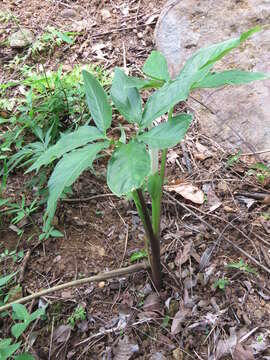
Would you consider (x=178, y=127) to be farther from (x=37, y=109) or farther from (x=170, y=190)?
(x=37, y=109)

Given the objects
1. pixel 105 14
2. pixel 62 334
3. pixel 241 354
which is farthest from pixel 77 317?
pixel 105 14

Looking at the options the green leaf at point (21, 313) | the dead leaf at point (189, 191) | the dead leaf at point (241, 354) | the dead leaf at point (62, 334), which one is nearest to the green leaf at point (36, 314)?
the green leaf at point (21, 313)

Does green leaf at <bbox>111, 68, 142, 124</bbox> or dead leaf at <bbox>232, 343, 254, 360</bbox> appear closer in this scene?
green leaf at <bbox>111, 68, 142, 124</bbox>

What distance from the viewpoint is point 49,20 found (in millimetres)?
2643

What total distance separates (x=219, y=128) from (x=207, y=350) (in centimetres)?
102

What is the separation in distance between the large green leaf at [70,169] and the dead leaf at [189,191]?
75 centimetres

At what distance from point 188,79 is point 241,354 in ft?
2.77

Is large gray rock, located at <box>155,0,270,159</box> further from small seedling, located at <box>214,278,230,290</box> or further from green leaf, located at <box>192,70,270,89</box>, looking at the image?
green leaf, located at <box>192,70,270,89</box>

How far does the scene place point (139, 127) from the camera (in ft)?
2.99

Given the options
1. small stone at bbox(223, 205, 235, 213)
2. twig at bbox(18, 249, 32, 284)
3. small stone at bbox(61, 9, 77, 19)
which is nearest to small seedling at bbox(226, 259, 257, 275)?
small stone at bbox(223, 205, 235, 213)

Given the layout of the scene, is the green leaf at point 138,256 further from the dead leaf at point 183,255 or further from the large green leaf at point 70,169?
the large green leaf at point 70,169

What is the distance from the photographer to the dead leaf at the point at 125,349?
1181mm

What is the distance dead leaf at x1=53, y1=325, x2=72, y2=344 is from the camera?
1231 mm

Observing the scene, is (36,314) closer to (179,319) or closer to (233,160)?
(179,319)
